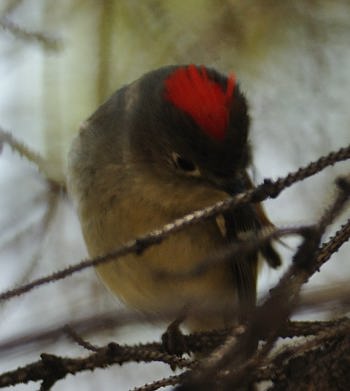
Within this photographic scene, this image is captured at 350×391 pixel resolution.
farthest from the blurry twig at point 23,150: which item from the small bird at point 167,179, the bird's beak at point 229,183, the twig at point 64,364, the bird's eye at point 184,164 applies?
the twig at point 64,364

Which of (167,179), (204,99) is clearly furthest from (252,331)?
(167,179)

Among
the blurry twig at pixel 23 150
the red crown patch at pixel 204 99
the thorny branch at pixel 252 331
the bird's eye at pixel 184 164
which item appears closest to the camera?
the thorny branch at pixel 252 331

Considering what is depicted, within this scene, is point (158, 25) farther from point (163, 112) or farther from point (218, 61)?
point (163, 112)

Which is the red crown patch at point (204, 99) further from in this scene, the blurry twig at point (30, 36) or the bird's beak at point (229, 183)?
the blurry twig at point (30, 36)

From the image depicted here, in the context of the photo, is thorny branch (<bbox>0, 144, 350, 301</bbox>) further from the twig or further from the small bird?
the small bird

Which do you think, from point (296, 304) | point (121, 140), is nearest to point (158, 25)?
point (121, 140)

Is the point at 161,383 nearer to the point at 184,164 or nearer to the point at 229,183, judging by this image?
the point at 229,183
